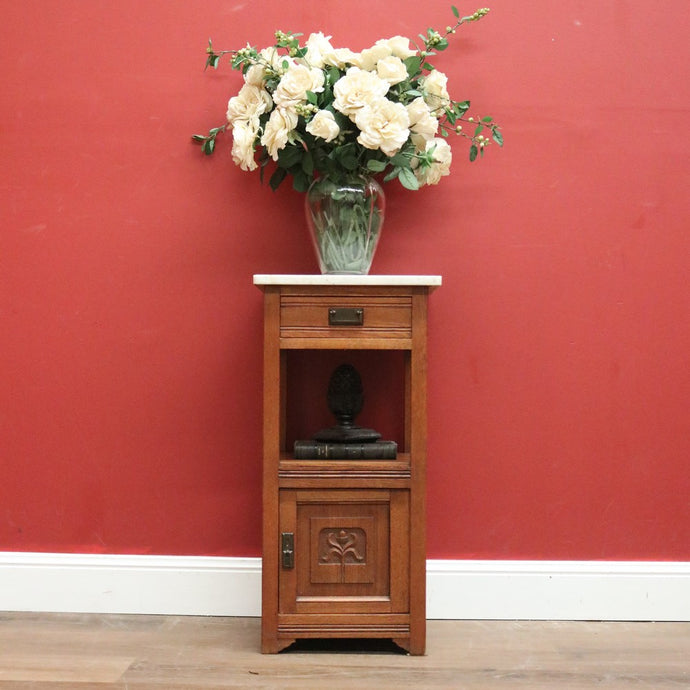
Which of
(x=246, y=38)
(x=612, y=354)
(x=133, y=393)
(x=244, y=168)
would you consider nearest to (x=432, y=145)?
(x=244, y=168)

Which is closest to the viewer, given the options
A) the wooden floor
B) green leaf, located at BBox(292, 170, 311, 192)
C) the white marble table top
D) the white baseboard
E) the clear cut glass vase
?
the wooden floor

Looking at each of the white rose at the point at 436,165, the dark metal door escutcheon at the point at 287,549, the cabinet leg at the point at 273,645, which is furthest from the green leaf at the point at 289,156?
the cabinet leg at the point at 273,645

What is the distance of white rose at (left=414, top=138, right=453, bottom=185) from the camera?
2.17m

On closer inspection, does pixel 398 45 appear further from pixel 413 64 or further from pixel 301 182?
pixel 301 182

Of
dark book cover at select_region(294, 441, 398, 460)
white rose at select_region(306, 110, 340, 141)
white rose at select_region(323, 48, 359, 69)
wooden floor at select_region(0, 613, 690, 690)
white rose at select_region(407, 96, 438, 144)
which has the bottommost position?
wooden floor at select_region(0, 613, 690, 690)

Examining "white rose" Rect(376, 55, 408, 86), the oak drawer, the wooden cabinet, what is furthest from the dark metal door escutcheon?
"white rose" Rect(376, 55, 408, 86)

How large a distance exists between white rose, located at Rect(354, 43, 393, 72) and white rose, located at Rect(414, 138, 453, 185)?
0.26 meters

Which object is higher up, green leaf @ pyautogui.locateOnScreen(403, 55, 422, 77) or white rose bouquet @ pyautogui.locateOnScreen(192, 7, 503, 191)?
green leaf @ pyautogui.locateOnScreen(403, 55, 422, 77)

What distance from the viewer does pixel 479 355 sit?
2373 mm

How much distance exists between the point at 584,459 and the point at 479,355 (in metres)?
0.45

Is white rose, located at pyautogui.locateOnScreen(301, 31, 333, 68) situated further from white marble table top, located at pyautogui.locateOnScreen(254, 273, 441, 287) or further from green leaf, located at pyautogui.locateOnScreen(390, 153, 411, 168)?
white marble table top, located at pyautogui.locateOnScreen(254, 273, 441, 287)

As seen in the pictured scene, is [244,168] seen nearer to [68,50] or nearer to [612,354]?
[68,50]

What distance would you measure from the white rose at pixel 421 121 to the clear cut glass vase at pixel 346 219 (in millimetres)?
178

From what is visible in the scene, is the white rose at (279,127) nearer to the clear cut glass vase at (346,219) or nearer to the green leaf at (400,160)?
the clear cut glass vase at (346,219)
